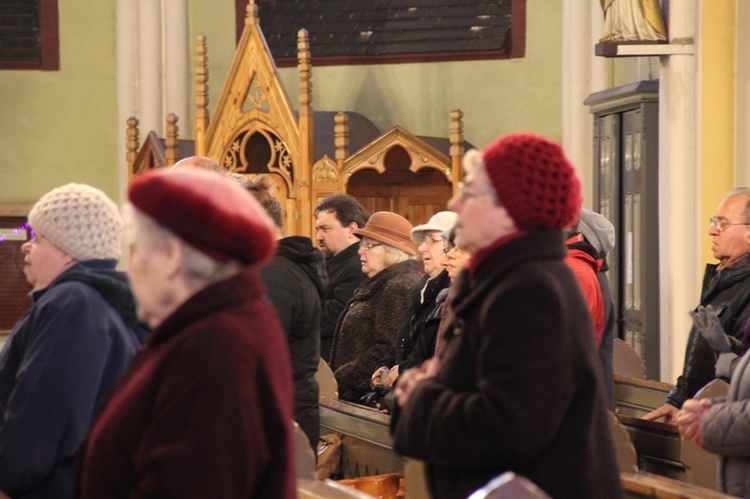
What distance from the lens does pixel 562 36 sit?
1088cm

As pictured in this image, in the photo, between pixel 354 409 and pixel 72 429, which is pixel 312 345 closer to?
pixel 354 409

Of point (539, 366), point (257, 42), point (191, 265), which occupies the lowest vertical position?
point (539, 366)

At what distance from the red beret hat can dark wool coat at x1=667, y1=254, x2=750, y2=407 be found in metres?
3.06

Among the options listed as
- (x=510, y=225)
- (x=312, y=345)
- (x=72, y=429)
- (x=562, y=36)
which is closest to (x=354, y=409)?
(x=312, y=345)

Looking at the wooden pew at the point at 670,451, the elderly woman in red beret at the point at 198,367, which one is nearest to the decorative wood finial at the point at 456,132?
the wooden pew at the point at 670,451

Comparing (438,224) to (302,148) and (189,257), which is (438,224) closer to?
(189,257)

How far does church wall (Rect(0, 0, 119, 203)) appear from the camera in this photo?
1255 centimetres

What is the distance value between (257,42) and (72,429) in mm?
7204

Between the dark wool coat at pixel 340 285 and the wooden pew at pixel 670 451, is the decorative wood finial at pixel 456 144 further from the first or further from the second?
the wooden pew at pixel 670 451

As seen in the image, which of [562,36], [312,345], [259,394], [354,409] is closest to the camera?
[259,394]

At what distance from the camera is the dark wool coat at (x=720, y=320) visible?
4703 millimetres

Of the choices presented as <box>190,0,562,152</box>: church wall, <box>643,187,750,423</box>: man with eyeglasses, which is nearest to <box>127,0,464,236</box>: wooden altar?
<box>190,0,562,152</box>: church wall

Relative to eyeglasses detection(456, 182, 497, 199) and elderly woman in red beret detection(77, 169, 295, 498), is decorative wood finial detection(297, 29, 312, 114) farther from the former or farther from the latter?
elderly woman in red beret detection(77, 169, 295, 498)

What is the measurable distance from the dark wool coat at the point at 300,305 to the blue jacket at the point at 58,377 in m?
1.50
